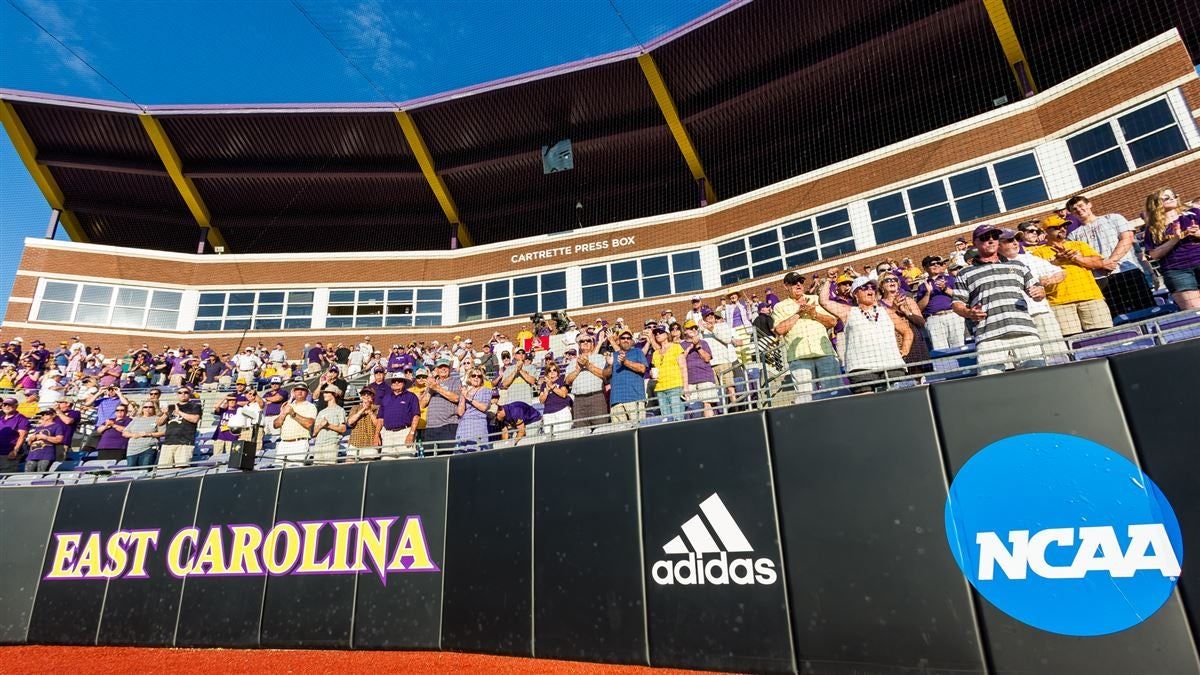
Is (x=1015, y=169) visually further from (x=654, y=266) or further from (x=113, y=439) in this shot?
(x=113, y=439)

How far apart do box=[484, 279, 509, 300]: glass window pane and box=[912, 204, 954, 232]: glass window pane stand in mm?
13978

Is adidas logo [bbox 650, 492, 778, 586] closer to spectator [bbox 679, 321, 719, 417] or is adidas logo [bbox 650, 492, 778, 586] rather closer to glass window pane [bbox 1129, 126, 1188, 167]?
spectator [bbox 679, 321, 719, 417]

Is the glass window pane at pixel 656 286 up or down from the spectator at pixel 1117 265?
up

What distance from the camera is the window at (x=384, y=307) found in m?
24.4

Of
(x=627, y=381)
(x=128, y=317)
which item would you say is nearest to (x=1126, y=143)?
(x=627, y=381)

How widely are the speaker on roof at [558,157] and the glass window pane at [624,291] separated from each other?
4.95 metres

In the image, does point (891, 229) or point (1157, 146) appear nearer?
point (1157, 146)

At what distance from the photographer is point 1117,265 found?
18.6 feet

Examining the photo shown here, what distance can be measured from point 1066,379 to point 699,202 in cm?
1942

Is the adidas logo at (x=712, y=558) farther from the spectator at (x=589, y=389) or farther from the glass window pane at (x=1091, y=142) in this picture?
the glass window pane at (x=1091, y=142)

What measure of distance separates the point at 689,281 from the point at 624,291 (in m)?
2.34

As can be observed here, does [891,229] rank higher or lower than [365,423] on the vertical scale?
higher

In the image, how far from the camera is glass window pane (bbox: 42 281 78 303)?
2380cm

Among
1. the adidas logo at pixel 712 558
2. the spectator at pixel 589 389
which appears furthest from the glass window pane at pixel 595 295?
the adidas logo at pixel 712 558
